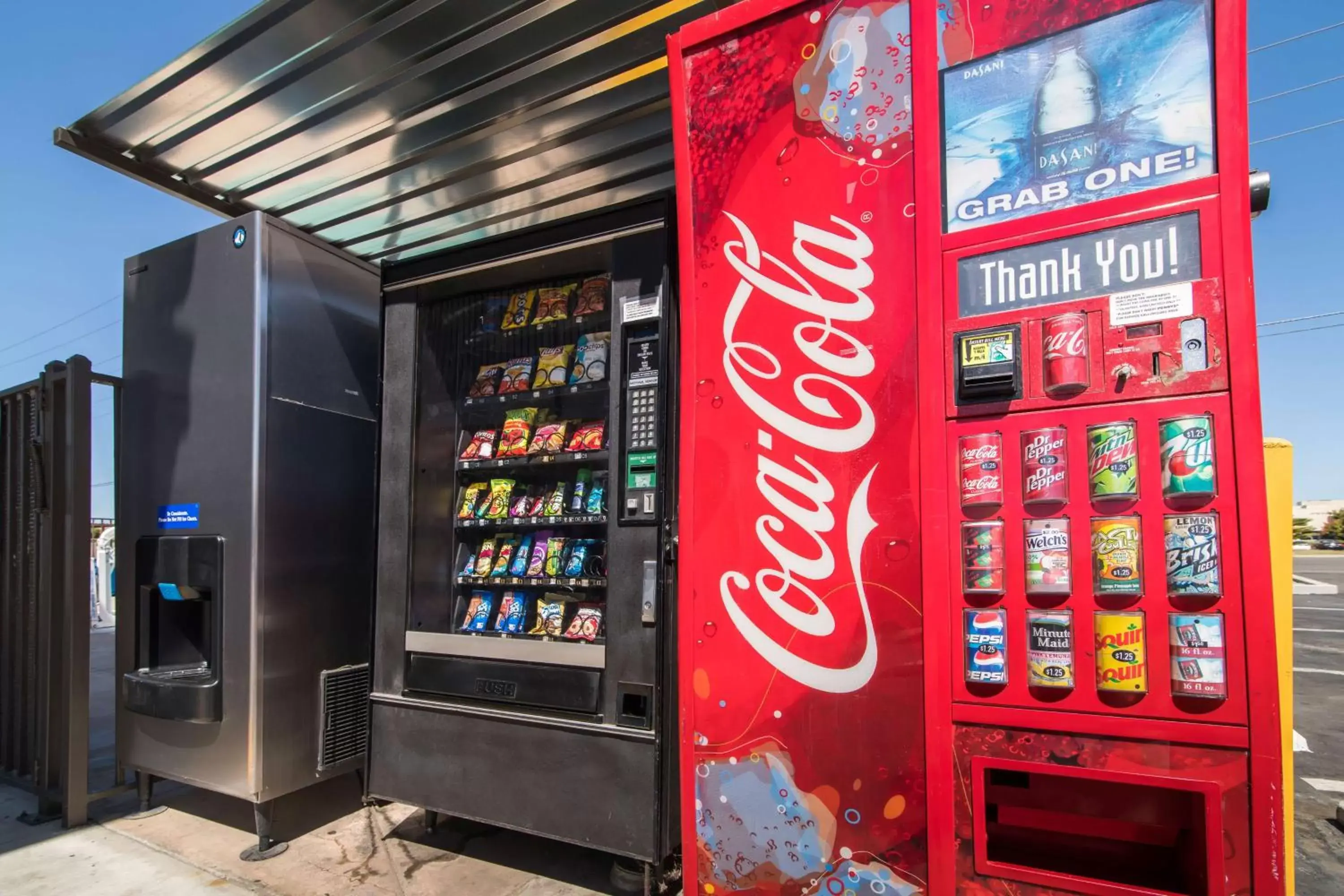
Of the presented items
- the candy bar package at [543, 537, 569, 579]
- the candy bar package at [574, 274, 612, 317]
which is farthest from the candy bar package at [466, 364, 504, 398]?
the candy bar package at [543, 537, 569, 579]

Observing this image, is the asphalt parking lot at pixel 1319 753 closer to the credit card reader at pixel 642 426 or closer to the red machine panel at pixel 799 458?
the red machine panel at pixel 799 458

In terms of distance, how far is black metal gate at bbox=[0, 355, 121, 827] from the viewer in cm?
321

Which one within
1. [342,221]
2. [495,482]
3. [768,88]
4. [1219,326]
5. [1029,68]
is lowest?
[495,482]

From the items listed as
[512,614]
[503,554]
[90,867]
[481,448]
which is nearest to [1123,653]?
[512,614]

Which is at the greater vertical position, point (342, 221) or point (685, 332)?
point (342, 221)

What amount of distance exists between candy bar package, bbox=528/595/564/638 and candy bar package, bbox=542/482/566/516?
39cm

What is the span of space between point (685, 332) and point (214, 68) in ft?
8.76

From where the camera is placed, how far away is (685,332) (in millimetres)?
2053

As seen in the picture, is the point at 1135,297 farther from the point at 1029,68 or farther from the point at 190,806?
the point at 190,806

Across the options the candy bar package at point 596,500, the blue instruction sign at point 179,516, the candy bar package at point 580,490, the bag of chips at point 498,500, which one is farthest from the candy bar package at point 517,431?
the blue instruction sign at point 179,516

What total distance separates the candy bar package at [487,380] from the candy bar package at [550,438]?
13.6 inches

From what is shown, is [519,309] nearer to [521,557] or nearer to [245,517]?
[521,557]

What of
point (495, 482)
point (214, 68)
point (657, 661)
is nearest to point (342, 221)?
point (214, 68)

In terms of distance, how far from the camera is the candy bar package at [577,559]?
2931 millimetres
